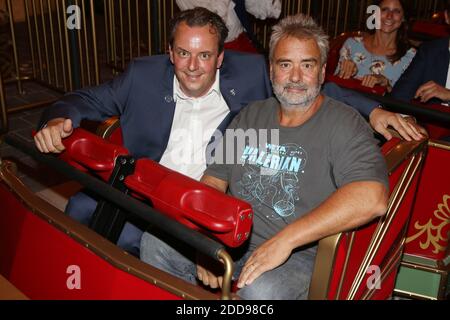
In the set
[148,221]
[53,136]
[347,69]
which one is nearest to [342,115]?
[148,221]

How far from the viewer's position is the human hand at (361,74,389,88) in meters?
3.16

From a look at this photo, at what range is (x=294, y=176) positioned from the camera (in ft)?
6.41

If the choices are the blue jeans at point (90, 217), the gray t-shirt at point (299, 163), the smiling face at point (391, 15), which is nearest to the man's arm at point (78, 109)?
the blue jeans at point (90, 217)

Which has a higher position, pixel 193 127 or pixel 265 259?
pixel 193 127

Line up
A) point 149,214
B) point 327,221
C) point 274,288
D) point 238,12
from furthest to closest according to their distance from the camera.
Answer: point 238,12 → point 274,288 → point 327,221 → point 149,214

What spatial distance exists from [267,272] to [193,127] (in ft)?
2.46

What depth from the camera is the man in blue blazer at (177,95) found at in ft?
7.48

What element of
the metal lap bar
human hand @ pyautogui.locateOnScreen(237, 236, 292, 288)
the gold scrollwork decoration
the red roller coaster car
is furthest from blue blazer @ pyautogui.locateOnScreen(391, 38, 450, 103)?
the metal lap bar

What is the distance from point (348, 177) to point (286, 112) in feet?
1.24

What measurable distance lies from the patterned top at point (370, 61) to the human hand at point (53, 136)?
6.21 feet

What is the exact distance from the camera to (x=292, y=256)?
196 centimetres

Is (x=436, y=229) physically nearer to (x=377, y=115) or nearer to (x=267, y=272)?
(x=377, y=115)

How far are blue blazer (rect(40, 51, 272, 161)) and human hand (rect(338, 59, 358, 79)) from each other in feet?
3.37
